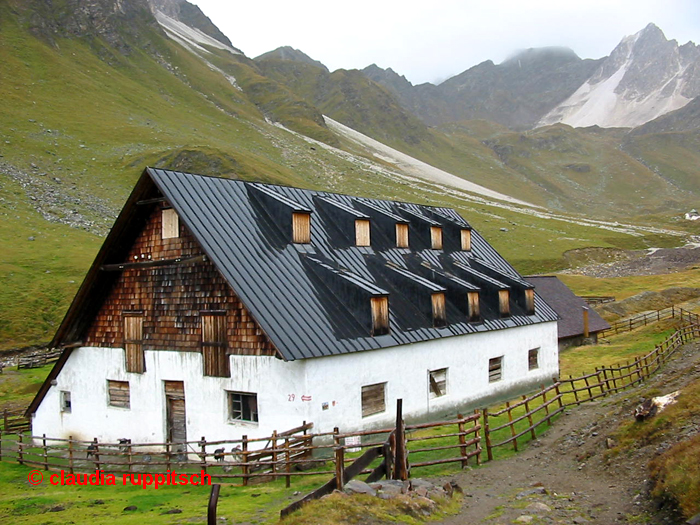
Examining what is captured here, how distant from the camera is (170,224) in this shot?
24.4m

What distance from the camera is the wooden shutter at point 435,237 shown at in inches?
1350

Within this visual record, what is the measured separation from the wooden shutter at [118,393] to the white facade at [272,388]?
0.69ft

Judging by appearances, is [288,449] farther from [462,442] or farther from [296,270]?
[296,270]

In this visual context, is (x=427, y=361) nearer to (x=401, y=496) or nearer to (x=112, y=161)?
(x=401, y=496)

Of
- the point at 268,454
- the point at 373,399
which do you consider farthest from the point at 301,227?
the point at 268,454

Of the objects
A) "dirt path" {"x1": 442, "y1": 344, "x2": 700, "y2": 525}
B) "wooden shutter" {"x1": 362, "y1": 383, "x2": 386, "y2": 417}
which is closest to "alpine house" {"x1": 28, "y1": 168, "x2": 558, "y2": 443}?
"wooden shutter" {"x1": 362, "y1": 383, "x2": 386, "y2": 417}

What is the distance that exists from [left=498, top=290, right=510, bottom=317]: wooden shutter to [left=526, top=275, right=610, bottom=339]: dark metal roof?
56.7 feet

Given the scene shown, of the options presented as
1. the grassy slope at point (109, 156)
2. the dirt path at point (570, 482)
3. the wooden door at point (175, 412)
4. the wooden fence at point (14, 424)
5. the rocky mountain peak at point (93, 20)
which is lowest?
the wooden fence at point (14, 424)

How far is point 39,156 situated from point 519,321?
9198 centimetres

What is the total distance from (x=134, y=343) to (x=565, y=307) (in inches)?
1445

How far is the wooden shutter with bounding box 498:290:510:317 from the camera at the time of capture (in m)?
31.7

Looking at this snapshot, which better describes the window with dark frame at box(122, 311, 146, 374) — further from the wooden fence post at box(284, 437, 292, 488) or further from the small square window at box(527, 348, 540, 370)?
the small square window at box(527, 348, 540, 370)

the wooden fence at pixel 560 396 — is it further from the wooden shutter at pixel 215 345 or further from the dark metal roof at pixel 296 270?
the wooden shutter at pixel 215 345

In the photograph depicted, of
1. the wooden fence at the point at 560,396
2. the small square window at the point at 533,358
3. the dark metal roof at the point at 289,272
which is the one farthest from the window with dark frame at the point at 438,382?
the small square window at the point at 533,358
